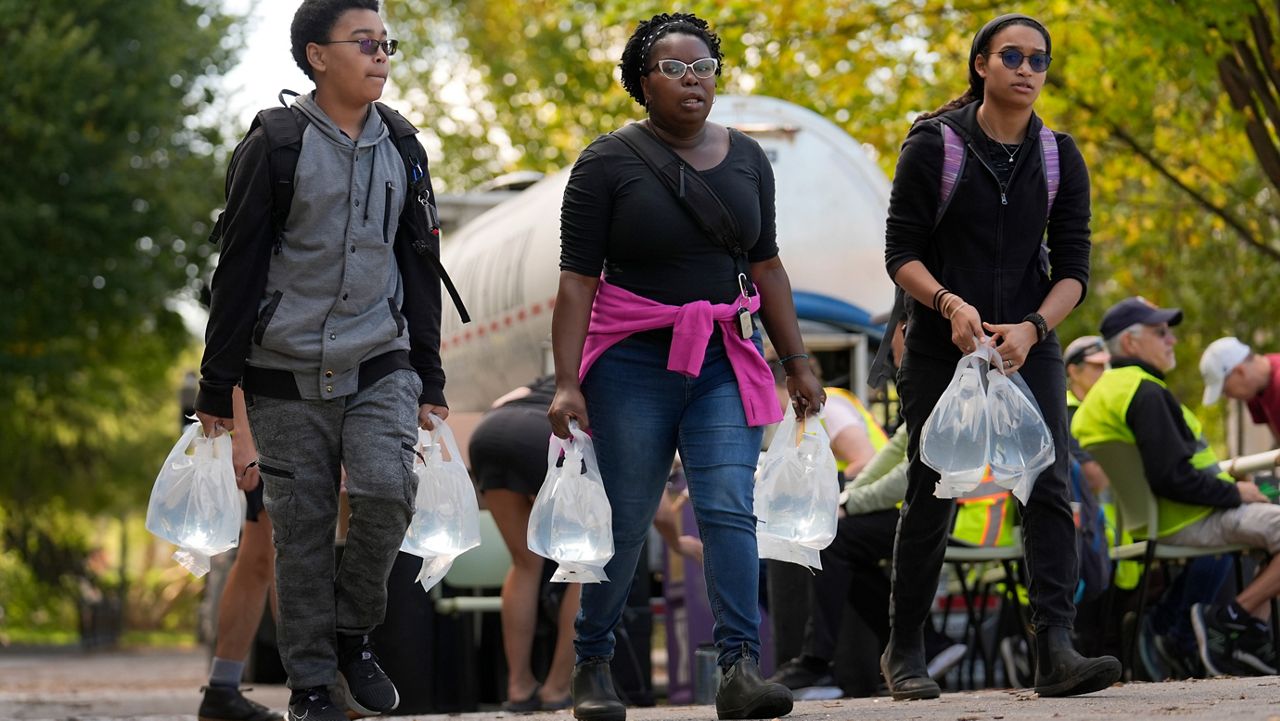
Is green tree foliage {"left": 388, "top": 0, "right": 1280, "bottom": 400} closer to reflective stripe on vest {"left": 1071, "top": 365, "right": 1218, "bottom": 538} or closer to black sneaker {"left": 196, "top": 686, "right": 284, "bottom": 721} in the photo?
reflective stripe on vest {"left": 1071, "top": 365, "right": 1218, "bottom": 538}

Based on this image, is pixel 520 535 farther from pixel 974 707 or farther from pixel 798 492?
pixel 974 707

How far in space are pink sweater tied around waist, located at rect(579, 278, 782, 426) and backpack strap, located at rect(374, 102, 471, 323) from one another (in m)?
0.43

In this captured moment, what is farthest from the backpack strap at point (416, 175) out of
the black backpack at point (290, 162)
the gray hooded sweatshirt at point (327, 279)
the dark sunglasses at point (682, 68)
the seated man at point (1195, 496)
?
the seated man at point (1195, 496)

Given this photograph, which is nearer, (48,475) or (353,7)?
(353,7)

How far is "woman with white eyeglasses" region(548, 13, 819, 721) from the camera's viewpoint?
5918 millimetres

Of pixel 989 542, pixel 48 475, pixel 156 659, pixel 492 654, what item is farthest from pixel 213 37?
pixel 989 542

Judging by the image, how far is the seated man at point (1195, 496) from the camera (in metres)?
8.87

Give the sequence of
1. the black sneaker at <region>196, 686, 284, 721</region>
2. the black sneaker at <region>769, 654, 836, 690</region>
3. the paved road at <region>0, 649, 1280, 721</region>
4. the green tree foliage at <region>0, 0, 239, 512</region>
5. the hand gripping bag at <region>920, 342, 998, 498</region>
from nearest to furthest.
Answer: the paved road at <region>0, 649, 1280, 721</region> → the hand gripping bag at <region>920, 342, 998, 498</region> → the black sneaker at <region>196, 686, 284, 721</region> → the black sneaker at <region>769, 654, 836, 690</region> → the green tree foliage at <region>0, 0, 239, 512</region>

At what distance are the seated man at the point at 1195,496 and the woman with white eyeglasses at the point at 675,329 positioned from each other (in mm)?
3272

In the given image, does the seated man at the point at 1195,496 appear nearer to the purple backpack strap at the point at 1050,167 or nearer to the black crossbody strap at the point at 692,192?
the purple backpack strap at the point at 1050,167

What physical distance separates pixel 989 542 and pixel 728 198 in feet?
11.6

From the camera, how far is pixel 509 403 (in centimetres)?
938

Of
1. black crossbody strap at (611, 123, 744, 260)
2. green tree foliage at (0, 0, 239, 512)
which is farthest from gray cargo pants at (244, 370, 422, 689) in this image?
green tree foliage at (0, 0, 239, 512)

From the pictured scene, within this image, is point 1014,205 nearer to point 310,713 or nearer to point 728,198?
point 728,198
